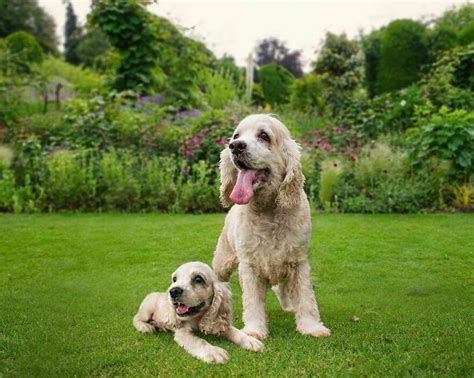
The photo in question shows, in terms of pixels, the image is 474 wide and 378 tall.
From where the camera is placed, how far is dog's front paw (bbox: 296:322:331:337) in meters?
4.15

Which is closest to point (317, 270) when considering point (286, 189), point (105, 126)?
point (286, 189)

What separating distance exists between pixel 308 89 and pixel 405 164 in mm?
10211

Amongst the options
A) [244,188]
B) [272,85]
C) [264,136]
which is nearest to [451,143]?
[264,136]

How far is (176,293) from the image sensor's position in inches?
155

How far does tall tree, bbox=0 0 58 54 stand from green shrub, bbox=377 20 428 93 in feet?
70.0

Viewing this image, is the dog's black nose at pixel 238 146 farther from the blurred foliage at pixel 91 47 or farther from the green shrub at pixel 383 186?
the blurred foliage at pixel 91 47

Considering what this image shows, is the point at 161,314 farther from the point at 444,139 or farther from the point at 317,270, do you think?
the point at 444,139

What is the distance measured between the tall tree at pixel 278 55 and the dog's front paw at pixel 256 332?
34886 mm

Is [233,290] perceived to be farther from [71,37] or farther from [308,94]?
[71,37]

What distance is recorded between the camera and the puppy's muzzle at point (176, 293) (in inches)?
155

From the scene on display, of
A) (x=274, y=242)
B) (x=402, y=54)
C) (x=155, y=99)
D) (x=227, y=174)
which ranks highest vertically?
(x=402, y=54)

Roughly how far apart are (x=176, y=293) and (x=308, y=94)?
647 inches

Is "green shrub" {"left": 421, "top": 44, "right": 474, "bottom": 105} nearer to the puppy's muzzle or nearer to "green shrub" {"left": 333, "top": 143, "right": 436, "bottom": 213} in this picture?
"green shrub" {"left": 333, "top": 143, "right": 436, "bottom": 213}

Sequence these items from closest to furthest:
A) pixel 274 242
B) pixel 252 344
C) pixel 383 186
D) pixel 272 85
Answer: pixel 252 344 < pixel 274 242 < pixel 383 186 < pixel 272 85
